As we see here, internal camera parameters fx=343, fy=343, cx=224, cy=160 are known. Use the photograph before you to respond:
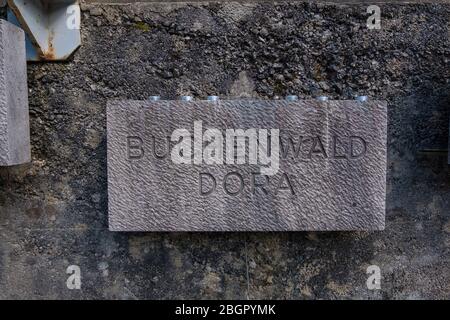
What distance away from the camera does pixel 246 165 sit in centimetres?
155

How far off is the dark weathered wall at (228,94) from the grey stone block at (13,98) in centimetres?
11

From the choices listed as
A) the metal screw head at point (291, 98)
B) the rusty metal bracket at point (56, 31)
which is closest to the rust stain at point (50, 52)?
the rusty metal bracket at point (56, 31)

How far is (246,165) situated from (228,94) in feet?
1.29

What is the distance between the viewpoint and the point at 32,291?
1.76 metres

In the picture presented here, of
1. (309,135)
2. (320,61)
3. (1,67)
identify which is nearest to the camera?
(1,67)

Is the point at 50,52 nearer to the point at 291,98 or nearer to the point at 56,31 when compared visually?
the point at 56,31

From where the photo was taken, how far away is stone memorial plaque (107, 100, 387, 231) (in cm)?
153

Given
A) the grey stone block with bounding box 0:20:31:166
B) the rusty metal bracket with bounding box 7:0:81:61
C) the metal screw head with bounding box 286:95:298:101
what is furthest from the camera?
the rusty metal bracket with bounding box 7:0:81:61

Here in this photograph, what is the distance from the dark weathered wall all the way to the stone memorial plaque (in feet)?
0.66

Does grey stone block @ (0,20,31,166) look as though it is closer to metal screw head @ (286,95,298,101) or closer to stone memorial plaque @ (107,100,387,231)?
stone memorial plaque @ (107,100,387,231)

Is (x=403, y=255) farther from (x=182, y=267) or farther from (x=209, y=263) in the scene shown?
(x=182, y=267)

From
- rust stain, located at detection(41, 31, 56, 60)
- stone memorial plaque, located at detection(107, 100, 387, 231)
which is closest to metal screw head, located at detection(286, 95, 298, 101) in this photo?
stone memorial plaque, located at detection(107, 100, 387, 231)

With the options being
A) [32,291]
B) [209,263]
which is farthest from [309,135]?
[32,291]

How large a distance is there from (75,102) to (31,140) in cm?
29
